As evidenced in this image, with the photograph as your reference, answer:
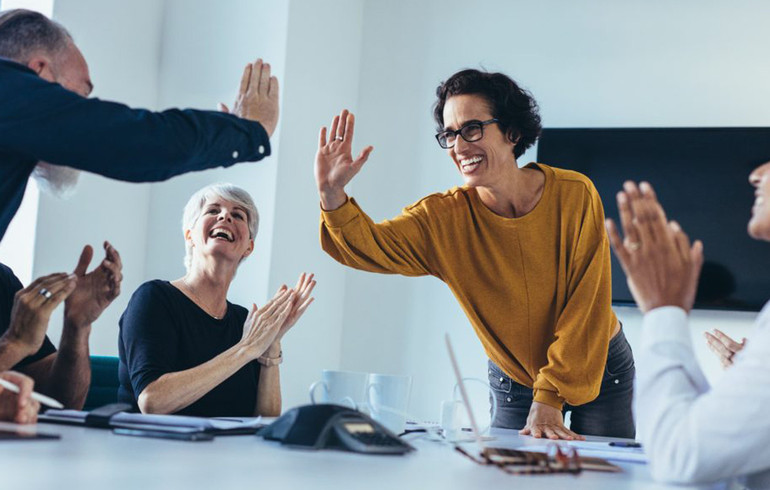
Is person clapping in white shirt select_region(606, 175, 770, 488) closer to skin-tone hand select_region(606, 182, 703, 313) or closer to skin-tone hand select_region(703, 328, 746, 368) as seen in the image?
skin-tone hand select_region(606, 182, 703, 313)

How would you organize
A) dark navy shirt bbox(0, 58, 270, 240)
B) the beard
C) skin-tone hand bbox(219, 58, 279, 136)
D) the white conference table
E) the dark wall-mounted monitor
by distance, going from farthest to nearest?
the dark wall-mounted monitor → the beard → skin-tone hand bbox(219, 58, 279, 136) → dark navy shirt bbox(0, 58, 270, 240) → the white conference table

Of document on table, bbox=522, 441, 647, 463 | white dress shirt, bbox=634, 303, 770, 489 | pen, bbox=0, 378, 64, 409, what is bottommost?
document on table, bbox=522, 441, 647, 463

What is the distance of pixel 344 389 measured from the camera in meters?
1.35

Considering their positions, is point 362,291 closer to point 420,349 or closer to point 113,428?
point 420,349

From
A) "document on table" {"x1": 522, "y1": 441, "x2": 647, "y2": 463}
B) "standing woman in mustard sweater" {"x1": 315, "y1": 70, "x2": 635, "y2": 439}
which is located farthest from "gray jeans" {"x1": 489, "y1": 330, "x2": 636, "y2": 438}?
"document on table" {"x1": 522, "y1": 441, "x2": 647, "y2": 463}

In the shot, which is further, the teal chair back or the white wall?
the white wall

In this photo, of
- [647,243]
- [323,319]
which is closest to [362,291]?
[323,319]

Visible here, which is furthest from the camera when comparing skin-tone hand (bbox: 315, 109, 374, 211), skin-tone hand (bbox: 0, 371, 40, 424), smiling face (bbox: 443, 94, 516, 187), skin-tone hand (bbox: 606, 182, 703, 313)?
smiling face (bbox: 443, 94, 516, 187)

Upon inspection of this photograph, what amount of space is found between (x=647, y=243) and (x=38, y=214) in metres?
3.03

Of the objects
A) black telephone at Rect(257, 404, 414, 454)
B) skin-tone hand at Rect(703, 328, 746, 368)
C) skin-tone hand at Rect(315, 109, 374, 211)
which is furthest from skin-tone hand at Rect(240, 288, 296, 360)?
skin-tone hand at Rect(703, 328, 746, 368)

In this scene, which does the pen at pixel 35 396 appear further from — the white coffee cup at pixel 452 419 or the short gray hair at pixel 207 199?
the short gray hair at pixel 207 199

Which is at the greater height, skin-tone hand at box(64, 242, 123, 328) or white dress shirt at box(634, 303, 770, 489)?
skin-tone hand at box(64, 242, 123, 328)

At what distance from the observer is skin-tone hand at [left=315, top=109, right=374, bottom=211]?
→ 201cm

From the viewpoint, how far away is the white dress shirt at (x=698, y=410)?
0.89m
